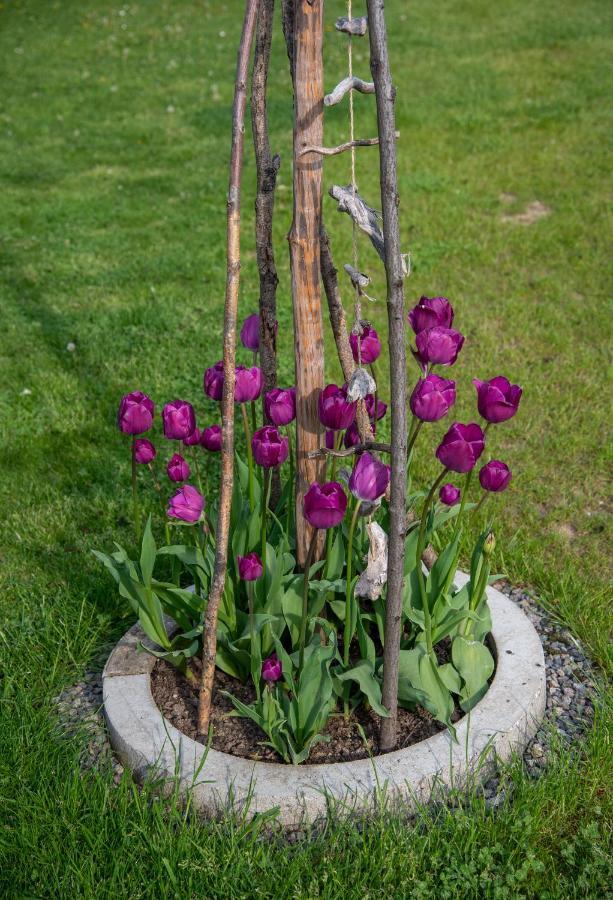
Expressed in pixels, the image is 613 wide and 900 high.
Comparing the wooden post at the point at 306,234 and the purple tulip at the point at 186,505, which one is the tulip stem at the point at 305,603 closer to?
the wooden post at the point at 306,234

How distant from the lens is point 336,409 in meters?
2.23

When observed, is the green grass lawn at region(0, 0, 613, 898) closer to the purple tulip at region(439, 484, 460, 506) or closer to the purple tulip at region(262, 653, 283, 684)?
the purple tulip at region(262, 653, 283, 684)

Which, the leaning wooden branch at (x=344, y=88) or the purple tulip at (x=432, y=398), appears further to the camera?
the purple tulip at (x=432, y=398)

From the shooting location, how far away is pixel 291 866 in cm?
216

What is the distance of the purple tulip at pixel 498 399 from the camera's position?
2305 millimetres

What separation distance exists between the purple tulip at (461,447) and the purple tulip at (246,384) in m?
0.49

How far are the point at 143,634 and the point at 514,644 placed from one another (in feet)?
3.47

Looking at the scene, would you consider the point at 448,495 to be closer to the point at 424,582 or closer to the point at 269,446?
the point at 424,582

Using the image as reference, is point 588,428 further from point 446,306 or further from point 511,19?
point 511,19

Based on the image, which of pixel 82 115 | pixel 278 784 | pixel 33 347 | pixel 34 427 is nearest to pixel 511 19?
pixel 82 115

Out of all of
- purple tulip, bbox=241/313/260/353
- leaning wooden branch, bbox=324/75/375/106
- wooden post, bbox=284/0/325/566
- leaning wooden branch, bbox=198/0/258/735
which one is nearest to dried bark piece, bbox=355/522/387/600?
wooden post, bbox=284/0/325/566

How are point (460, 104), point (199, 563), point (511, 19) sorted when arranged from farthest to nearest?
1. point (511, 19)
2. point (460, 104)
3. point (199, 563)

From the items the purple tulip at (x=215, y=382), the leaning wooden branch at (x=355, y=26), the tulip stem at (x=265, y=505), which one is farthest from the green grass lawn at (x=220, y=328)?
the leaning wooden branch at (x=355, y=26)

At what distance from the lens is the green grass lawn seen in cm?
225
